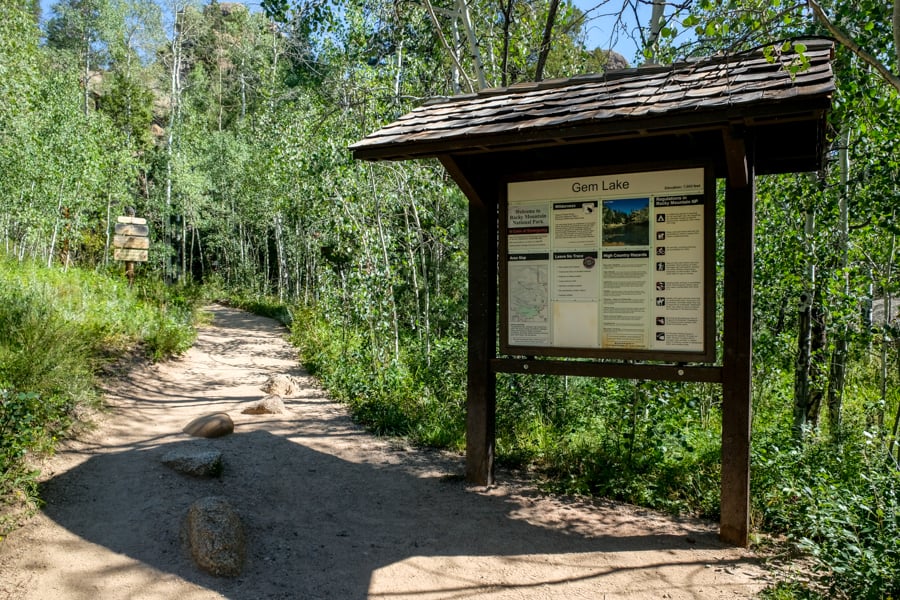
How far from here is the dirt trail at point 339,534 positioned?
3.56m

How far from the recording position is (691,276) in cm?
437

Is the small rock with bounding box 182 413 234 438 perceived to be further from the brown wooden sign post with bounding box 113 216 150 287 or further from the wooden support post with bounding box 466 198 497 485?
the brown wooden sign post with bounding box 113 216 150 287

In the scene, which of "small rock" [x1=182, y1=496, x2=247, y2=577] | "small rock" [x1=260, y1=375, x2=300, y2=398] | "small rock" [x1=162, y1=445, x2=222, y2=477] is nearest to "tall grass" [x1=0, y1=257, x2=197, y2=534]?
"small rock" [x1=162, y1=445, x2=222, y2=477]

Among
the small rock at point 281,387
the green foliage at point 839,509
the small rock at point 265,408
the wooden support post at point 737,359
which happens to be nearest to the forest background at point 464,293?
the green foliage at point 839,509

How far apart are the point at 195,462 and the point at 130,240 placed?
9.32 m

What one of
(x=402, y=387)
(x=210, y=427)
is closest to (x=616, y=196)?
(x=402, y=387)

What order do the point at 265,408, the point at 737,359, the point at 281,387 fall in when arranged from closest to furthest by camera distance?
1. the point at 737,359
2. the point at 265,408
3. the point at 281,387

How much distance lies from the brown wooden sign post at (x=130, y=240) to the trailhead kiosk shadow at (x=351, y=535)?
27.9 feet

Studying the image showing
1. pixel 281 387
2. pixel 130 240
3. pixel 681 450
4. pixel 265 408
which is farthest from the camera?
pixel 130 240

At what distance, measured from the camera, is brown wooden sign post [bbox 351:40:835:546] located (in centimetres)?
383

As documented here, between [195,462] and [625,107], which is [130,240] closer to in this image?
[195,462]

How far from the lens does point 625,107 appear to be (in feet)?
12.8

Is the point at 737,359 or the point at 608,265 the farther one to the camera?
the point at 608,265

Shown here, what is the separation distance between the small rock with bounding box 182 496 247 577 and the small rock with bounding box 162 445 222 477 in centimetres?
90
